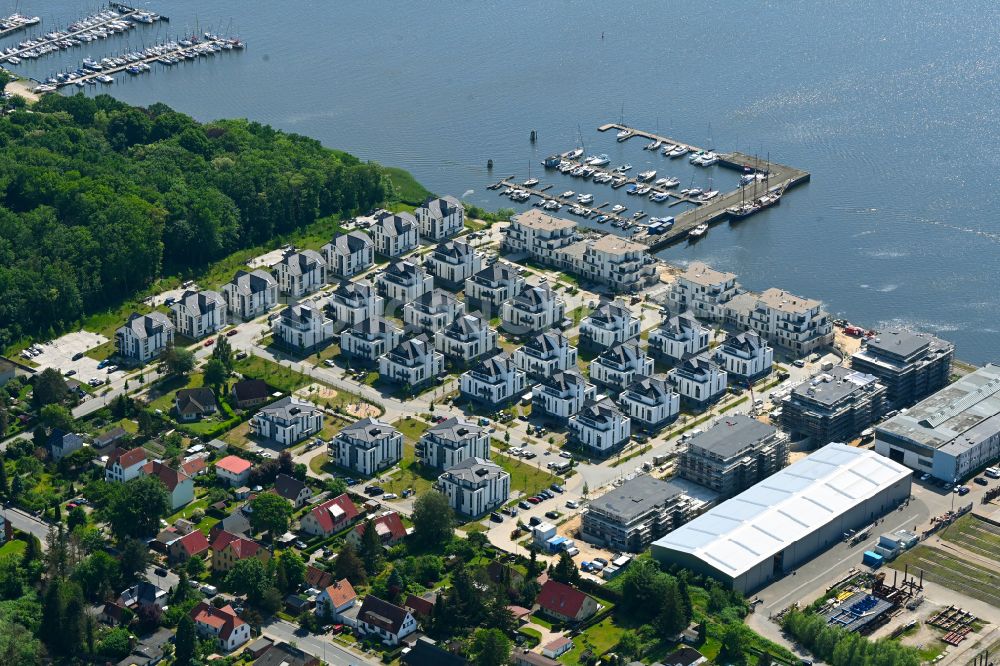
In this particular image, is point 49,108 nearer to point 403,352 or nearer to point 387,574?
point 403,352

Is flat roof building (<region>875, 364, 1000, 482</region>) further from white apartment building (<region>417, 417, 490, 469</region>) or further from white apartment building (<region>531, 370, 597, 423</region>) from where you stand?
white apartment building (<region>417, 417, 490, 469</region>)

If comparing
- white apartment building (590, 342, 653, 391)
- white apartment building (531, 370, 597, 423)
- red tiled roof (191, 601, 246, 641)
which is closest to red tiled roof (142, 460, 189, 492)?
red tiled roof (191, 601, 246, 641)

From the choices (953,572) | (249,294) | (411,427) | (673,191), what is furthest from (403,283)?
(953,572)

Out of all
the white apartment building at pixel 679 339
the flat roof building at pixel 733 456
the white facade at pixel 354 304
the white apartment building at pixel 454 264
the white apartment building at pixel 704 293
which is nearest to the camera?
the flat roof building at pixel 733 456

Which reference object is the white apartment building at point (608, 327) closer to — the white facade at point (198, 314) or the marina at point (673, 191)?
the marina at point (673, 191)

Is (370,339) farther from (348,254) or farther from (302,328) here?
(348,254)

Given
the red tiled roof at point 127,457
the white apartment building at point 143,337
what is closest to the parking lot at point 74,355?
the white apartment building at point 143,337
